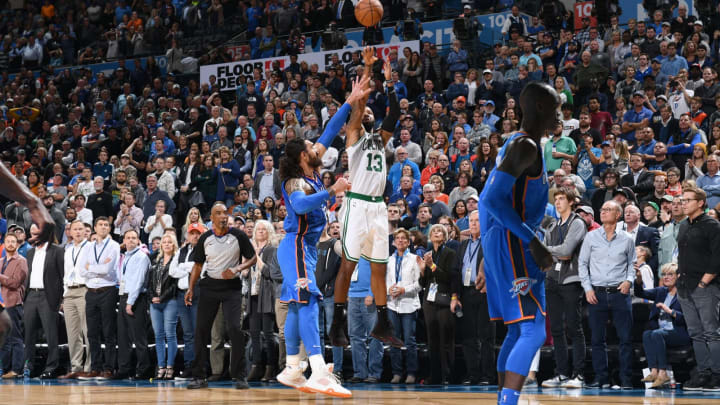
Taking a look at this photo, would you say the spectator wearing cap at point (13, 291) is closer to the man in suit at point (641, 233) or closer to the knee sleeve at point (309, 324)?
the knee sleeve at point (309, 324)

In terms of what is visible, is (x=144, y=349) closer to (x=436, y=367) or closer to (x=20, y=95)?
(x=436, y=367)

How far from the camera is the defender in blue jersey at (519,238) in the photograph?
539 centimetres

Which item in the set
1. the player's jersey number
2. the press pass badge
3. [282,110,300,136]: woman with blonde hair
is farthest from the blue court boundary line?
[282,110,300,136]: woman with blonde hair

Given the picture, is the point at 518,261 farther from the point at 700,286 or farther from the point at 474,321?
the point at 474,321

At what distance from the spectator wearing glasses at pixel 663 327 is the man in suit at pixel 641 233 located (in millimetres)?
641

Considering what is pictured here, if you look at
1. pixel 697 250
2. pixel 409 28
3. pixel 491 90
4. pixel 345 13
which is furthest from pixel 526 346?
pixel 345 13

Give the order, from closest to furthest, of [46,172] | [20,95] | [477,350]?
[477,350]
[46,172]
[20,95]

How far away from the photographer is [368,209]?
320 inches

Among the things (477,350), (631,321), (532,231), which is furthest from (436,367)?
(532,231)

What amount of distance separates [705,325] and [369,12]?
5.35m

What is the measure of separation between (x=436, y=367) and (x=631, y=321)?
8.46ft

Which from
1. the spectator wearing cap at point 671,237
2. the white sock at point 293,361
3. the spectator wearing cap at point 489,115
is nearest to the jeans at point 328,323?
the white sock at point 293,361

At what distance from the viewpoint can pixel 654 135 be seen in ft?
48.6

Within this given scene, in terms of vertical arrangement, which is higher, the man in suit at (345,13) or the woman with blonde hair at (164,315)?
the man in suit at (345,13)
